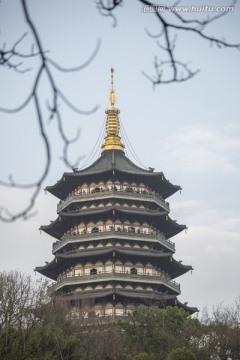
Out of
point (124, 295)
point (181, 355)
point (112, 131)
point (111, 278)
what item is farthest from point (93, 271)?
point (181, 355)

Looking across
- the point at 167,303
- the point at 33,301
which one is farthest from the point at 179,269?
the point at 33,301

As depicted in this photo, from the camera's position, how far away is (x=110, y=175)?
50.9 m

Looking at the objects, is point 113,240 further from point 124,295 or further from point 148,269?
point 124,295

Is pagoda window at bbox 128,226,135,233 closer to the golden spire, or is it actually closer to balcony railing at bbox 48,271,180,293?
balcony railing at bbox 48,271,180,293

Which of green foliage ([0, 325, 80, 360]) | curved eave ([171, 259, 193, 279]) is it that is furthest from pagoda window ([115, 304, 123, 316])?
green foliage ([0, 325, 80, 360])

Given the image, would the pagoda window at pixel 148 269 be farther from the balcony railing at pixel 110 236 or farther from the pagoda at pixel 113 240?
the balcony railing at pixel 110 236

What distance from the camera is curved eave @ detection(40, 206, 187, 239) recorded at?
159ft

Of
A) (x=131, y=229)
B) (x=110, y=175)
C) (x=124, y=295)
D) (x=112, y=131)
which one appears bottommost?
(x=124, y=295)

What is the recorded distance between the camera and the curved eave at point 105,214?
48594 millimetres

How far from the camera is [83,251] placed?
4822cm

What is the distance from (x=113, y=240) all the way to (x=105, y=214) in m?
2.09

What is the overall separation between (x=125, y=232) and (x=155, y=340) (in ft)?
38.3

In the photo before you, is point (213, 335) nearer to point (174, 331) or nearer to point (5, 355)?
point (174, 331)

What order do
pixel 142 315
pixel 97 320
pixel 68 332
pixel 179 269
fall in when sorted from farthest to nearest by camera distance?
1. pixel 179 269
2. pixel 97 320
3. pixel 142 315
4. pixel 68 332
